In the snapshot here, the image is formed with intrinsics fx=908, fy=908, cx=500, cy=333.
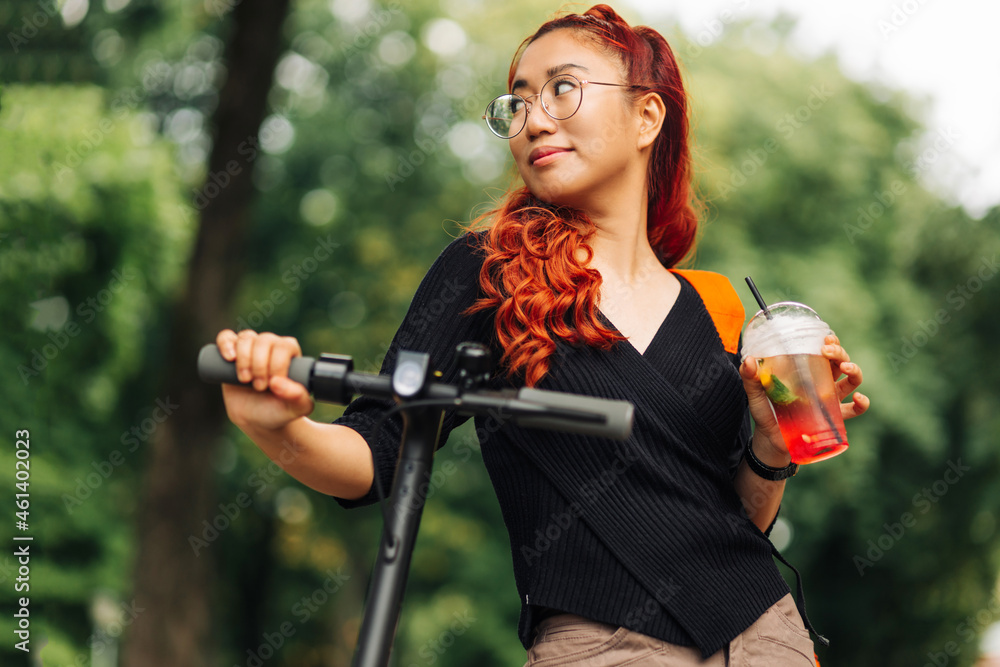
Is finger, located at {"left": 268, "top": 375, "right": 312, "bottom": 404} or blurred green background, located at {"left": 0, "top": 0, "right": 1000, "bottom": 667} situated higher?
finger, located at {"left": 268, "top": 375, "right": 312, "bottom": 404}

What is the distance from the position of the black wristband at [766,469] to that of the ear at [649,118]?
0.82m

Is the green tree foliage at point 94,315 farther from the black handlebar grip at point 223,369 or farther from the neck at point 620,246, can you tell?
the black handlebar grip at point 223,369

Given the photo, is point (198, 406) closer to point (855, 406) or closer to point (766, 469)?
point (766, 469)

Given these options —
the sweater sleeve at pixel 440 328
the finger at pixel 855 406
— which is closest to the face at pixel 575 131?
the sweater sleeve at pixel 440 328

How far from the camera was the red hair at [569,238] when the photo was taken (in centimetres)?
199

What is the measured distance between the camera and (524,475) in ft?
6.47

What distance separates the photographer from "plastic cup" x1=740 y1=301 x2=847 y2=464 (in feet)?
6.62

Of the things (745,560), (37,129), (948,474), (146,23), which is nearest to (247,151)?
(146,23)
